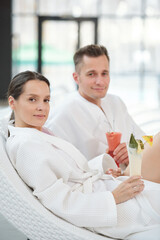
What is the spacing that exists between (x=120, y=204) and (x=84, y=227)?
0.62ft

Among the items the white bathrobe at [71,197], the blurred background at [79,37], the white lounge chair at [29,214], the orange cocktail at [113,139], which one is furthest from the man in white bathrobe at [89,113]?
the blurred background at [79,37]

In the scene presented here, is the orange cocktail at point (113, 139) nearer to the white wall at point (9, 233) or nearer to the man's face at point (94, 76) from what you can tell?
the man's face at point (94, 76)

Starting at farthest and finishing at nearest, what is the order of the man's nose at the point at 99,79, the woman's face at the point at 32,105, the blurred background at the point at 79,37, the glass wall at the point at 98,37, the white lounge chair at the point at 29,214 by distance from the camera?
the glass wall at the point at 98,37 < the blurred background at the point at 79,37 < the man's nose at the point at 99,79 < the woman's face at the point at 32,105 < the white lounge chair at the point at 29,214

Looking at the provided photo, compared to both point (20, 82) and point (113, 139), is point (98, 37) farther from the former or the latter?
point (20, 82)

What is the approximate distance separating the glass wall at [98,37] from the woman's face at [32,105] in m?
9.52

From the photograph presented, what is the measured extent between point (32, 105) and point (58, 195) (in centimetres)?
50

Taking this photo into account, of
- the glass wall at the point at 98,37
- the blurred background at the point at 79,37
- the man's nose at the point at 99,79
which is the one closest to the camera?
the man's nose at the point at 99,79

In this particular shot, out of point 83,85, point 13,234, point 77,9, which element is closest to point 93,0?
point 77,9

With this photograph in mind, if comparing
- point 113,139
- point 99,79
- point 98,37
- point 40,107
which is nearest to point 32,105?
point 40,107

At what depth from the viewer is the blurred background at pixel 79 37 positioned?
37.7ft

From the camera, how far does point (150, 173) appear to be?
188cm

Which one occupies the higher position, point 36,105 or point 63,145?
point 36,105

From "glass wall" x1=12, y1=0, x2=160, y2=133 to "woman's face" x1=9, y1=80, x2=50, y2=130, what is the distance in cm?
952

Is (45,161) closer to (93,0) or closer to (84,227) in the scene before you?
(84,227)
